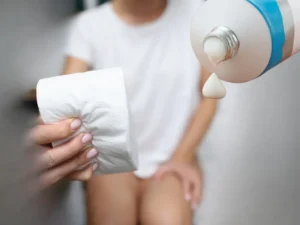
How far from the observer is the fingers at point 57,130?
0.43 metres

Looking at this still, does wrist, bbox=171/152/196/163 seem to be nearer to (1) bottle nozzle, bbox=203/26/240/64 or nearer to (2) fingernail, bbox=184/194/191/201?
(2) fingernail, bbox=184/194/191/201

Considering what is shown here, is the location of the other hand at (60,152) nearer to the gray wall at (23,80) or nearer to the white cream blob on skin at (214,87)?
the gray wall at (23,80)

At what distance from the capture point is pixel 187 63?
53 cm

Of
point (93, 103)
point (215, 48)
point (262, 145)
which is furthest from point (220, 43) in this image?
point (262, 145)

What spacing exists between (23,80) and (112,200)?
0.17 meters

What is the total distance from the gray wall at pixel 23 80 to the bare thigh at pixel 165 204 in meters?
0.09

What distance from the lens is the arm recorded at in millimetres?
536

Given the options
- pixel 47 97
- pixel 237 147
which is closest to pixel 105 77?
pixel 47 97

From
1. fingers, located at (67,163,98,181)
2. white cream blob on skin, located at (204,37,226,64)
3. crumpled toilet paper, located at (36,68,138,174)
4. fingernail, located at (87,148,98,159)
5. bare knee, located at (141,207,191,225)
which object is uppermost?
white cream blob on skin, located at (204,37,226,64)

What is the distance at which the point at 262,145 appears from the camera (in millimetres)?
576

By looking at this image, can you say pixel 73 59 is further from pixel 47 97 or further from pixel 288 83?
pixel 288 83

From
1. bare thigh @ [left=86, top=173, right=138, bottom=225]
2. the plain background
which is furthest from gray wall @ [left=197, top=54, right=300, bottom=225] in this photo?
bare thigh @ [left=86, top=173, right=138, bottom=225]

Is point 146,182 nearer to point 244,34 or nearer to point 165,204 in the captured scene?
point 165,204

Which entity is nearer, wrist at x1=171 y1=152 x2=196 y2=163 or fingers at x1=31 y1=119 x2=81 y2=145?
fingers at x1=31 y1=119 x2=81 y2=145
